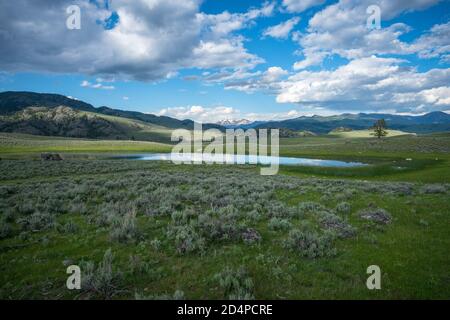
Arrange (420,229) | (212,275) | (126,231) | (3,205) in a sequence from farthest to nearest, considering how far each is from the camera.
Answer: (3,205), (420,229), (126,231), (212,275)

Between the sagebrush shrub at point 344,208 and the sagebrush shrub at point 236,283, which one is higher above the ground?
the sagebrush shrub at point 344,208

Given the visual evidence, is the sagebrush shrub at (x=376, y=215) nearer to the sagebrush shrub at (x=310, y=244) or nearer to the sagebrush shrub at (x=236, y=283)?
the sagebrush shrub at (x=310, y=244)

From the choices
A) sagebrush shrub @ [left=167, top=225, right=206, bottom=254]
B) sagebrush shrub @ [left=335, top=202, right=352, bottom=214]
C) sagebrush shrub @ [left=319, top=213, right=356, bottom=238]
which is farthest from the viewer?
sagebrush shrub @ [left=335, top=202, right=352, bottom=214]

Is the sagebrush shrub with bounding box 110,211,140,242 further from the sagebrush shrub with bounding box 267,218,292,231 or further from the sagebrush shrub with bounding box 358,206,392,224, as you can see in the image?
the sagebrush shrub with bounding box 358,206,392,224

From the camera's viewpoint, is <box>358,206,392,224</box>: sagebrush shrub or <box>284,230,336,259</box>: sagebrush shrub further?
<box>358,206,392,224</box>: sagebrush shrub

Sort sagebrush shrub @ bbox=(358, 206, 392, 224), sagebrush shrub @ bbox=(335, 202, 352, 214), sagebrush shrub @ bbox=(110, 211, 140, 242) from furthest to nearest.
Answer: sagebrush shrub @ bbox=(335, 202, 352, 214) < sagebrush shrub @ bbox=(358, 206, 392, 224) < sagebrush shrub @ bbox=(110, 211, 140, 242)

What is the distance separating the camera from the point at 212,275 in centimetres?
847

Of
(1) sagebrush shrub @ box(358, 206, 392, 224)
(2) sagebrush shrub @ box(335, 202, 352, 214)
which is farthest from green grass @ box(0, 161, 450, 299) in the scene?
(2) sagebrush shrub @ box(335, 202, 352, 214)

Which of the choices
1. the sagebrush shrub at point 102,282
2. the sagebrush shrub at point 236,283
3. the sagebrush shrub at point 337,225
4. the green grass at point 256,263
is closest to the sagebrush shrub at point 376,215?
the green grass at point 256,263

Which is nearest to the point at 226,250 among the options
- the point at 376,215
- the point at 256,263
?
the point at 256,263

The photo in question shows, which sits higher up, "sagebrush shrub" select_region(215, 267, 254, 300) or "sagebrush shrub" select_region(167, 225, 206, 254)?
"sagebrush shrub" select_region(167, 225, 206, 254)

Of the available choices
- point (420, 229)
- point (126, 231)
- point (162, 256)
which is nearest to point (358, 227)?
point (420, 229)
